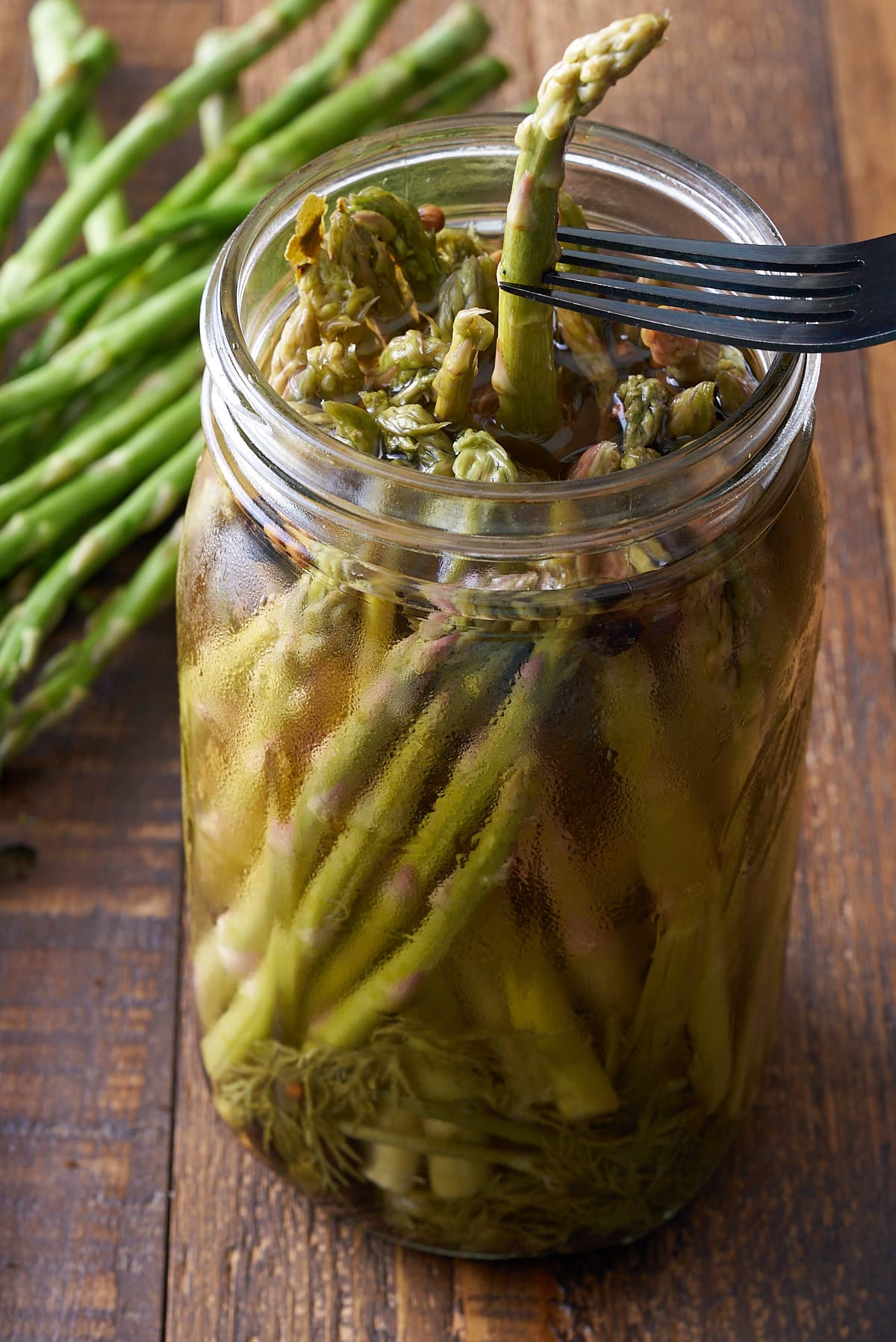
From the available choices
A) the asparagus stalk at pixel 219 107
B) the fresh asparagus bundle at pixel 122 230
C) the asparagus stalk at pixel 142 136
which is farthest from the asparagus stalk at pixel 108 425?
the asparagus stalk at pixel 219 107

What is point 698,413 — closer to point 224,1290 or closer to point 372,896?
point 372,896

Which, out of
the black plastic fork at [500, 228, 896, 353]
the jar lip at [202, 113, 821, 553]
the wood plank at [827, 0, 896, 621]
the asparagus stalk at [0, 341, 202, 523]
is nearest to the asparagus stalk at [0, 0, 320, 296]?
the asparagus stalk at [0, 341, 202, 523]

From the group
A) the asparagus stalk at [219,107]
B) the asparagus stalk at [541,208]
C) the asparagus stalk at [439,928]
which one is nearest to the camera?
the asparagus stalk at [541,208]

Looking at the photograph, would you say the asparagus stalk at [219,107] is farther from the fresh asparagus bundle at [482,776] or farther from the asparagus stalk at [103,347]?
the fresh asparagus bundle at [482,776]

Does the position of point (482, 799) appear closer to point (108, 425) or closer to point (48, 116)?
point (108, 425)

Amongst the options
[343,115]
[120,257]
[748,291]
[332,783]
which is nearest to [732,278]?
[748,291]

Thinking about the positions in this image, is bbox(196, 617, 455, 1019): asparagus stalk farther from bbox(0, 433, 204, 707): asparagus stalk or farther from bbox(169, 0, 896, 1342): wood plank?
bbox(0, 433, 204, 707): asparagus stalk

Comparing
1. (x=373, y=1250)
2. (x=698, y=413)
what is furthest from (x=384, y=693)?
(x=373, y=1250)
